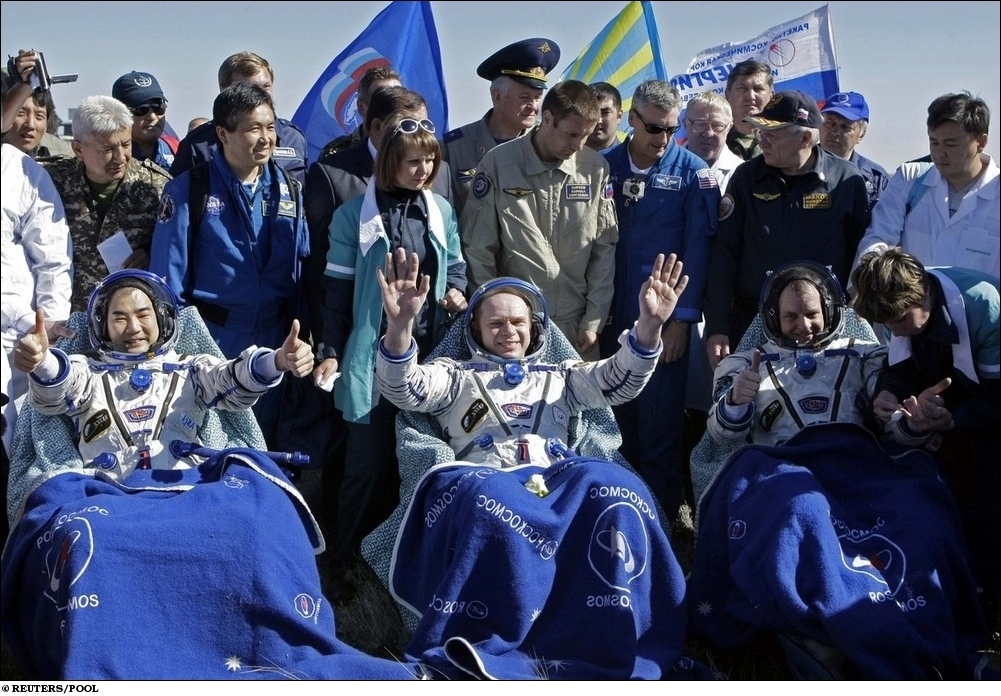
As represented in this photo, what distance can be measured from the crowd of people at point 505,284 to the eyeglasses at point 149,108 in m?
0.51

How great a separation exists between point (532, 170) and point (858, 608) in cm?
246

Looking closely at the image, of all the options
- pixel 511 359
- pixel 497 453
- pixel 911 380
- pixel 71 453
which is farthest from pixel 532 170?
pixel 71 453

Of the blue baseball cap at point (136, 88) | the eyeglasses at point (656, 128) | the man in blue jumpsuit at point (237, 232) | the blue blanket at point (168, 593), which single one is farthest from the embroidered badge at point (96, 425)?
the eyeglasses at point (656, 128)

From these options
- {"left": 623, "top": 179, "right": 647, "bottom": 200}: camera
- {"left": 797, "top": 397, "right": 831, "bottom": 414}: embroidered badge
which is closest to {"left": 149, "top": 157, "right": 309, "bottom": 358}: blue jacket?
{"left": 623, "top": 179, "right": 647, "bottom": 200}: camera

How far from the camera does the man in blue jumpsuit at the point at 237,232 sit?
5.19m

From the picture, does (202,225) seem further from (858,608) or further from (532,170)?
(858,608)

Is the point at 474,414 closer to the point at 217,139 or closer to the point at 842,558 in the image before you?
the point at 842,558

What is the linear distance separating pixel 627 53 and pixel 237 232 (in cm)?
444

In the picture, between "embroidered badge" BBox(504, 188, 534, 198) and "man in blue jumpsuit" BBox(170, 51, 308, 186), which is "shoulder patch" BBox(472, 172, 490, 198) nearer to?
"embroidered badge" BBox(504, 188, 534, 198)

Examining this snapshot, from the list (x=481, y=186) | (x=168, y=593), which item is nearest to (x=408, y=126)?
(x=481, y=186)

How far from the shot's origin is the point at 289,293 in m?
5.42

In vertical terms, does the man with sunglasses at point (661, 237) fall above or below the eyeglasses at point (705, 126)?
below

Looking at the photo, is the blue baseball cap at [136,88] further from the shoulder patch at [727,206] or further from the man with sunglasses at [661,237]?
the shoulder patch at [727,206]

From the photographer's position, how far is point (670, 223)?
18.9 feet
